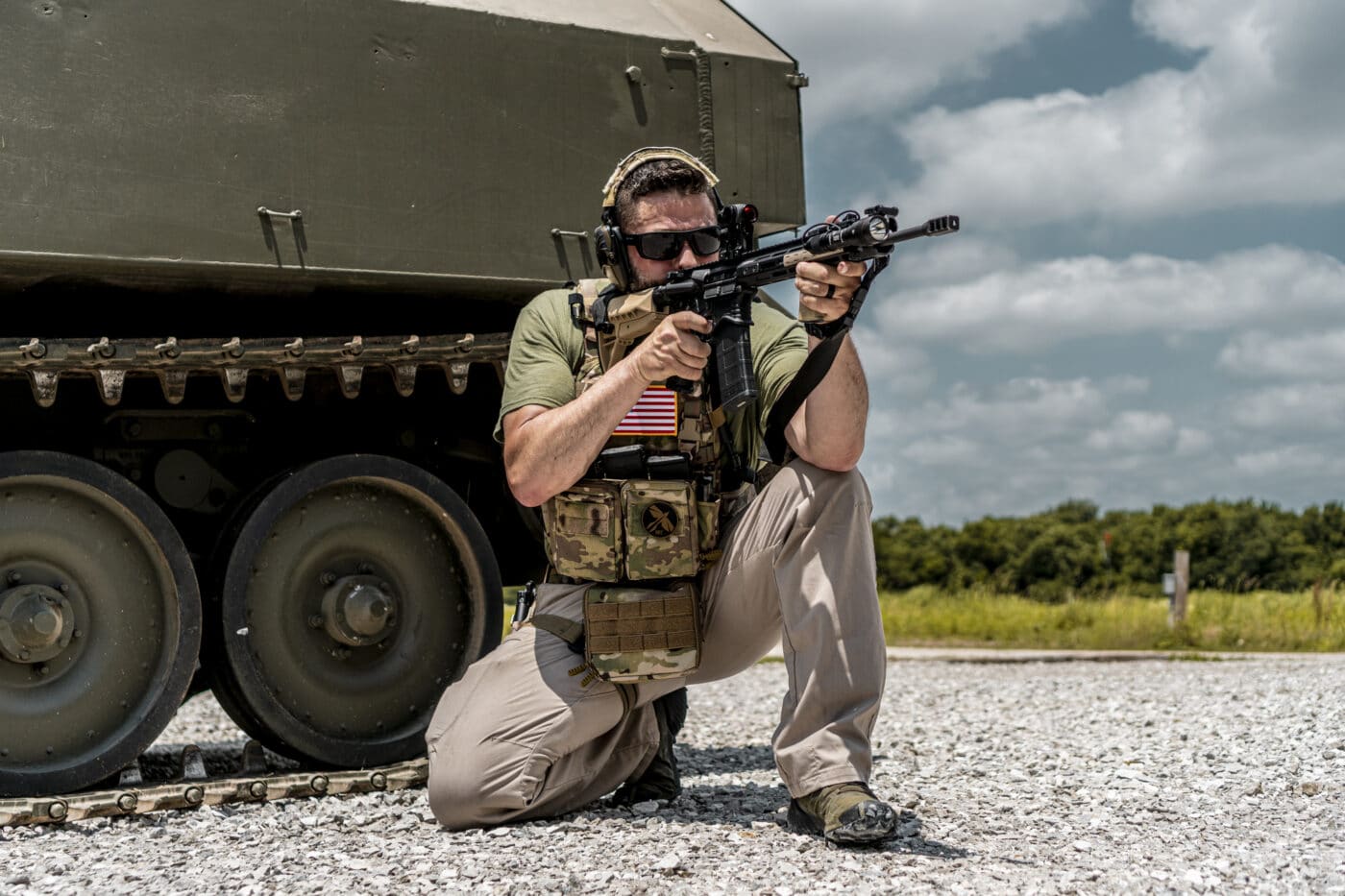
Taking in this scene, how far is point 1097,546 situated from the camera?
1550 inches

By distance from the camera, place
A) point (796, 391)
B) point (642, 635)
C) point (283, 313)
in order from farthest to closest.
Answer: point (283, 313) < point (642, 635) < point (796, 391)

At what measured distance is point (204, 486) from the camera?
5621 millimetres

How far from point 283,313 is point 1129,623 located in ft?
46.4

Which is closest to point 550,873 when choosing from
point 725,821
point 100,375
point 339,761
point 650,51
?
point 725,821

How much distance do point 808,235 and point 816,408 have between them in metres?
0.54

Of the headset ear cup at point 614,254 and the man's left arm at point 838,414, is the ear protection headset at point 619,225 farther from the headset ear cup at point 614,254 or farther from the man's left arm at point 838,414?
the man's left arm at point 838,414

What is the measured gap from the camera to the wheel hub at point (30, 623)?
4879 millimetres

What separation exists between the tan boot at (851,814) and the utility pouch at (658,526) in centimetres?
82

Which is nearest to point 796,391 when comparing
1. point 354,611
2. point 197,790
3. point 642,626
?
point 642,626

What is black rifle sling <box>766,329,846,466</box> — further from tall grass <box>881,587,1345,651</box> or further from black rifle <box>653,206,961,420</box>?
tall grass <box>881,587,1345,651</box>

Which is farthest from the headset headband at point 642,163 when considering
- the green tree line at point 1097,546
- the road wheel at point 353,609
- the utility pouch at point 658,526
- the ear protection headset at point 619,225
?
the green tree line at point 1097,546

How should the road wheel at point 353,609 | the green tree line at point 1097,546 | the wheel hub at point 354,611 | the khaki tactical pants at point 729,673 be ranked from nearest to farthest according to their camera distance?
the khaki tactical pants at point 729,673 → the road wheel at point 353,609 → the wheel hub at point 354,611 → the green tree line at point 1097,546

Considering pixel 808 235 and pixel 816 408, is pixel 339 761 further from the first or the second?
pixel 808 235

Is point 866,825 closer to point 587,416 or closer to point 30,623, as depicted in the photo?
point 587,416
